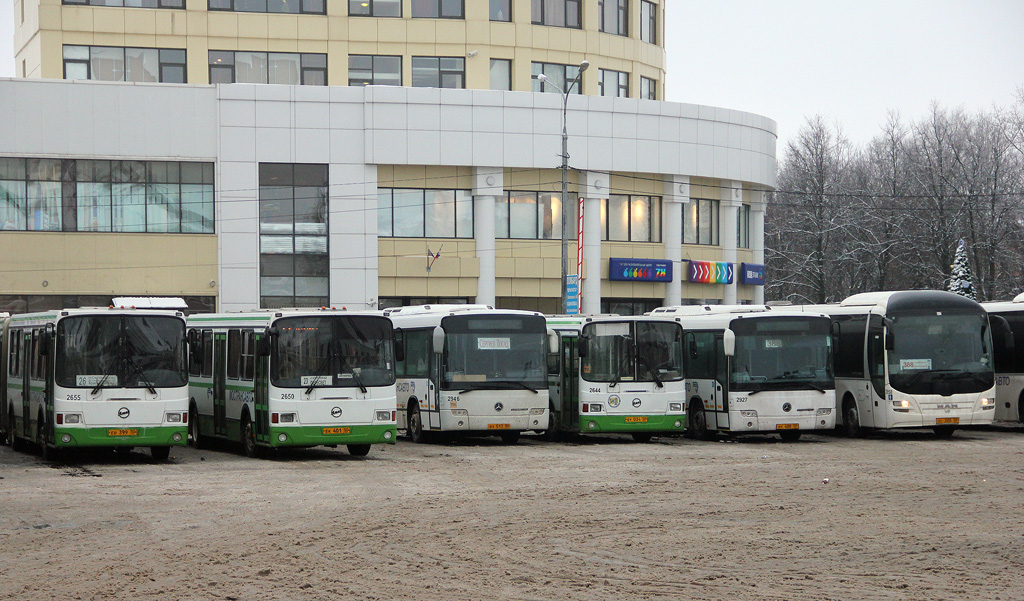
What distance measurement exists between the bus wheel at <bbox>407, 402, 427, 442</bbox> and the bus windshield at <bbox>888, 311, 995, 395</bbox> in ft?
31.1

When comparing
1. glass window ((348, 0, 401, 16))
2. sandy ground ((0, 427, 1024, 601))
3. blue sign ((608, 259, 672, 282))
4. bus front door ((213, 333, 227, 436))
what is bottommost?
sandy ground ((0, 427, 1024, 601))

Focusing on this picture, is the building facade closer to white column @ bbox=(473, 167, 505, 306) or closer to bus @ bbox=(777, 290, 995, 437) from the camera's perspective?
white column @ bbox=(473, 167, 505, 306)

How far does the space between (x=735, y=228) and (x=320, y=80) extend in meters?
18.4

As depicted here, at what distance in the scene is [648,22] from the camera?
59062 mm

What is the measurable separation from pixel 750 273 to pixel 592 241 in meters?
9.71

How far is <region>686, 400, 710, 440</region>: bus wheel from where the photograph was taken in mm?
27859

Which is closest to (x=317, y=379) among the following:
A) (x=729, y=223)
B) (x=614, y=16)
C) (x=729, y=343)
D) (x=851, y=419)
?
(x=729, y=343)

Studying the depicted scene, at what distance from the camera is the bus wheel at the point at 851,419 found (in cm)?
2828

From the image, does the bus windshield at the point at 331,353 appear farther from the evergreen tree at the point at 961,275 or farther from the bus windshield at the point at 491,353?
the evergreen tree at the point at 961,275

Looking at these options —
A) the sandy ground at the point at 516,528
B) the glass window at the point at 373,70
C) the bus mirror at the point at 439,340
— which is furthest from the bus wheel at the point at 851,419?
the glass window at the point at 373,70

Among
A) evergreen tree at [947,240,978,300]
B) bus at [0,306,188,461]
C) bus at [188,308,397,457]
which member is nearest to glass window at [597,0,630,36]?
evergreen tree at [947,240,978,300]

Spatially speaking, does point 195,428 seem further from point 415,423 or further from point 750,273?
point 750,273

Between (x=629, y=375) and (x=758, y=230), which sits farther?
(x=758, y=230)

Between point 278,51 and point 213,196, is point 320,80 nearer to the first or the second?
point 278,51
